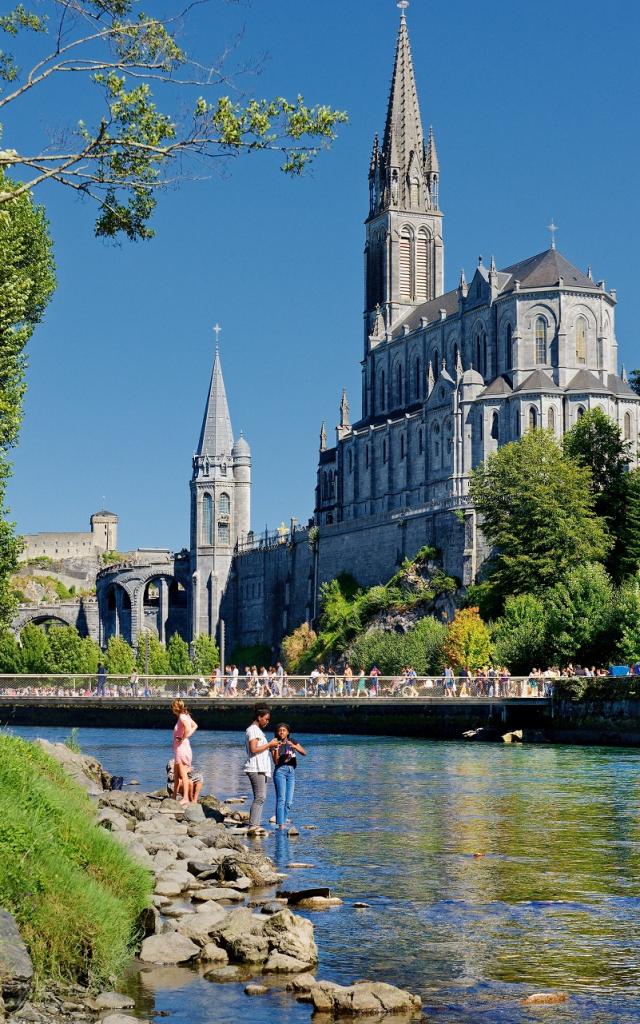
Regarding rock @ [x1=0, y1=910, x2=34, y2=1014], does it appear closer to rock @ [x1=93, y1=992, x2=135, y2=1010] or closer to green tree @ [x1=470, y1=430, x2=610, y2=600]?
rock @ [x1=93, y1=992, x2=135, y2=1010]

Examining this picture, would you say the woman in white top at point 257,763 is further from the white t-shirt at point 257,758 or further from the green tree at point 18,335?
the green tree at point 18,335

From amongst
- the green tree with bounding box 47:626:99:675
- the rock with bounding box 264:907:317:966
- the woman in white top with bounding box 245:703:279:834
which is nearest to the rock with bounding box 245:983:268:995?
the rock with bounding box 264:907:317:966

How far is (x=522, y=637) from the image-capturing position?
6438 centimetres

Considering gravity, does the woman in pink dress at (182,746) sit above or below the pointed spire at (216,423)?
below

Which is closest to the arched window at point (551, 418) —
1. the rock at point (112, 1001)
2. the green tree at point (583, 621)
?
the green tree at point (583, 621)

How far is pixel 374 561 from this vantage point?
330ft

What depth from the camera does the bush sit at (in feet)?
254

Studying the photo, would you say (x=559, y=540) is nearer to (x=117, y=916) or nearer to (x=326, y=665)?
(x=326, y=665)

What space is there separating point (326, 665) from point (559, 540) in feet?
83.1

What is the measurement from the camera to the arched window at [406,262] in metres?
122

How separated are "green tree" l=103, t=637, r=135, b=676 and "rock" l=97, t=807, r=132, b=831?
104969 mm

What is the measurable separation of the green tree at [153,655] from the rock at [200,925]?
353 feet

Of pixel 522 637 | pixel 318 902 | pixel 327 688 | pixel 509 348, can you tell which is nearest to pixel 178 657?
pixel 509 348

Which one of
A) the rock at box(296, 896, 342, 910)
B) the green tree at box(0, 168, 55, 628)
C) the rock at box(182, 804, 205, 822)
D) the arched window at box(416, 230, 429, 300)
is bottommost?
the rock at box(296, 896, 342, 910)
